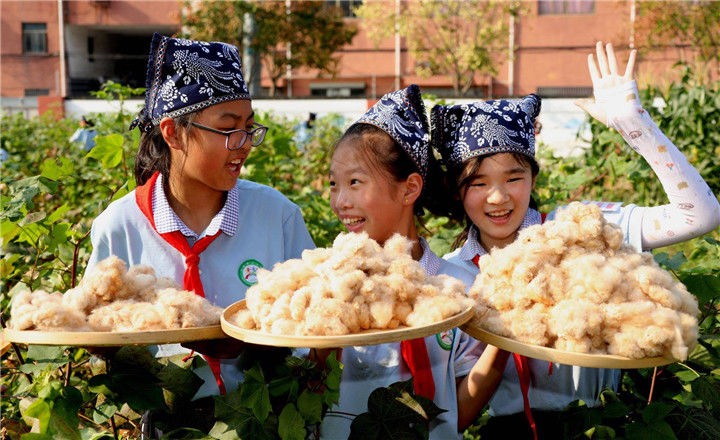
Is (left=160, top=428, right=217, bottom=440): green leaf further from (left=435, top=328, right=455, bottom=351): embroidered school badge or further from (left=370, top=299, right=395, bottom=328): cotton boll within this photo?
(left=435, top=328, right=455, bottom=351): embroidered school badge

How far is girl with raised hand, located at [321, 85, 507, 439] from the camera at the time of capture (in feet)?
6.15

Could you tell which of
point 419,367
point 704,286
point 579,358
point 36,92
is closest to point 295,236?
point 419,367

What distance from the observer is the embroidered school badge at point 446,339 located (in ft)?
6.36

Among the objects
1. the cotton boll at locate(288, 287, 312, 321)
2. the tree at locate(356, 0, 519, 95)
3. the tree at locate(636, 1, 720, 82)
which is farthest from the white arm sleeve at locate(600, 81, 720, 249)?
the tree at locate(356, 0, 519, 95)

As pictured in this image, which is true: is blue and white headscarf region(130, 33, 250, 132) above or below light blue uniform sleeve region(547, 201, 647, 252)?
above

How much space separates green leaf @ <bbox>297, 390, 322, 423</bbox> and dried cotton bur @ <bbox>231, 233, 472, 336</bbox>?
9.6 inches

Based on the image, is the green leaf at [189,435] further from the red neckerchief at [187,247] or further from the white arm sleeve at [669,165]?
the white arm sleeve at [669,165]

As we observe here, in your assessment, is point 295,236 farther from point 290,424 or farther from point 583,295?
point 583,295

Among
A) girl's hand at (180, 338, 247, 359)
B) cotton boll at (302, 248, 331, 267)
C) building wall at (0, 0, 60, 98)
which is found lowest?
→ girl's hand at (180, 338, 247, 359)

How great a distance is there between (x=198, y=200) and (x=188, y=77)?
1.21 feet

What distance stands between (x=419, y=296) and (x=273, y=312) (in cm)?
30

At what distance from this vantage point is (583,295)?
4.69ft

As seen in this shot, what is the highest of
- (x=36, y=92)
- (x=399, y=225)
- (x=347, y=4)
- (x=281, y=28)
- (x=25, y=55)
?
(x=347, y=4)

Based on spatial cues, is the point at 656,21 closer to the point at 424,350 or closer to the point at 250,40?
the point at 250,40
